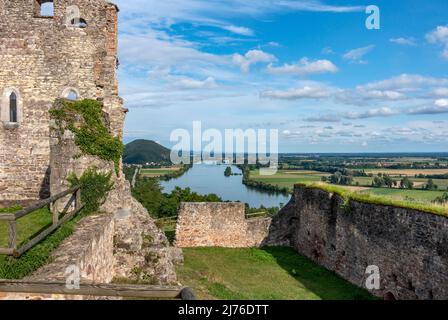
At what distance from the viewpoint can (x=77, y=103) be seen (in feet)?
35.4

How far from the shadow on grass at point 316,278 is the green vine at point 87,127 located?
7009mm

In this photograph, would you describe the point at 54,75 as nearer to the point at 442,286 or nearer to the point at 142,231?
the point at 142,231

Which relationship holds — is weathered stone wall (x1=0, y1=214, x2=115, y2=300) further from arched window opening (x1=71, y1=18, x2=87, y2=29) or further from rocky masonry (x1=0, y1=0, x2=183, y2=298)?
arched window opening (x1=71, y1=18, x2=87, y2=29)

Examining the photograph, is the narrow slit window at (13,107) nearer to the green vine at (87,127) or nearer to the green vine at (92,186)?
the green vine at (87,127)

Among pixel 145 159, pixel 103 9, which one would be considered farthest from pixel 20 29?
pixel 145 159

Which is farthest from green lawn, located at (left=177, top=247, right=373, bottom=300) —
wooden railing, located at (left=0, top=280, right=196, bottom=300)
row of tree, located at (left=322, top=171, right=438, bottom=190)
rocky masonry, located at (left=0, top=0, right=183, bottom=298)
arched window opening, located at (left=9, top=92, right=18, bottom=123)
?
arched window opening, located at (left=9, top=92, right=18, bottom=123)

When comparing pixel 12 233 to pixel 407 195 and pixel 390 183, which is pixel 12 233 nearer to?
pixel 407 195

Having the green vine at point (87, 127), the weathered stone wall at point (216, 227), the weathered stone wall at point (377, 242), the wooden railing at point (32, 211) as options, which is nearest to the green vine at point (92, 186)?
the wooden railing at point (32, 211)

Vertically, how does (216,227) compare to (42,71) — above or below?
below

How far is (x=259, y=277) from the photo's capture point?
14039mm

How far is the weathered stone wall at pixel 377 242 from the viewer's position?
32.0 ft

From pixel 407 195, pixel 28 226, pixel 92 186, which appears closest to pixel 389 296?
pixel 407 195

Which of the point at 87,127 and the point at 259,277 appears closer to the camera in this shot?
the point at 87,127

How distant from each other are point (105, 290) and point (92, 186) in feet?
20.1
